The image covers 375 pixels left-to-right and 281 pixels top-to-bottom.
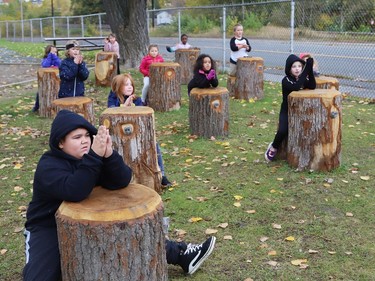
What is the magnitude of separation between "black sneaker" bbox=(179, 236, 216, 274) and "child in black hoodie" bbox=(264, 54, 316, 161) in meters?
2.90

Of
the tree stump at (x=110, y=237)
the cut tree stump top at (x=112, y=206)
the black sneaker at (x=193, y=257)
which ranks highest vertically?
the cut tree stump top at (x=112, y=206)

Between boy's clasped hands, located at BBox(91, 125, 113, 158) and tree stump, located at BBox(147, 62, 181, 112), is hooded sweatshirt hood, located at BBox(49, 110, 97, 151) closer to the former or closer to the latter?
boy's clasped hands, located at BBox(91, 125, 113, 158)

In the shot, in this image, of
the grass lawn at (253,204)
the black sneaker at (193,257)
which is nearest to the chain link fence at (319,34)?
the grass lawn at (253,204)

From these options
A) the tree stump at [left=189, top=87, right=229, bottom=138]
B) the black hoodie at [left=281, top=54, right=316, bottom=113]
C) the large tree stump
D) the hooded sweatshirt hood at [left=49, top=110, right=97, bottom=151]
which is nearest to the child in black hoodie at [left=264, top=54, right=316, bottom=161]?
the black hoodie at [left=281, top=54, right=316, bottom=113]

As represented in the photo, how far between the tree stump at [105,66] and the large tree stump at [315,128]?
7848mm

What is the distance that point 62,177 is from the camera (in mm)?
3010

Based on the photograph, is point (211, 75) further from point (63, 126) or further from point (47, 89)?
point (63, 126)

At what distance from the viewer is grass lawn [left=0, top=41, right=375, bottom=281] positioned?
4.07 meters

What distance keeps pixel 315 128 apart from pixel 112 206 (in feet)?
11.9

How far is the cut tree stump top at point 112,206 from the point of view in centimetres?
290

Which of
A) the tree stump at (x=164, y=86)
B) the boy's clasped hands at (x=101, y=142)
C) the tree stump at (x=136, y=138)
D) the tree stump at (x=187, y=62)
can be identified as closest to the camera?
the boy's clasped hands at (x=101, y=142)

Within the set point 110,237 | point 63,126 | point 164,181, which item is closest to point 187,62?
point 164,181

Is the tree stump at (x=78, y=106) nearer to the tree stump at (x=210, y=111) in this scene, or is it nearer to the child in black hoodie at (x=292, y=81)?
the tree stump at (x=210, y=111)

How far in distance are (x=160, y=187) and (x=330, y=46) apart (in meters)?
10.6
